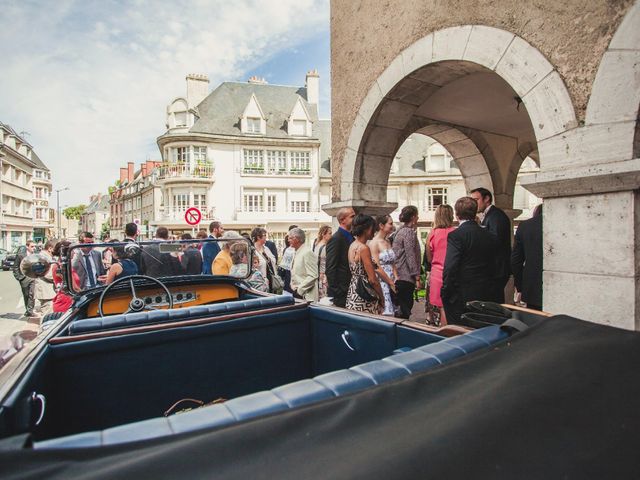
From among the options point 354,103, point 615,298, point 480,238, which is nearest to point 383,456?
point 615,298

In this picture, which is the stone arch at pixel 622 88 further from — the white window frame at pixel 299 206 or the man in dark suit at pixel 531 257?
the white window frame at pixel 299 206

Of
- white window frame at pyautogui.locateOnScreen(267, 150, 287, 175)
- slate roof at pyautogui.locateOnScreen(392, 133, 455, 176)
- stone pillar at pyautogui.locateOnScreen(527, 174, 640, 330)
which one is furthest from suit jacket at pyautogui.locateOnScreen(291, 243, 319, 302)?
slate roof at pyautogui.locateOnScreen(392, 133, 455, 176)

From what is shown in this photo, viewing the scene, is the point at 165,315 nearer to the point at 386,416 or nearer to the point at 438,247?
the point at 386,416

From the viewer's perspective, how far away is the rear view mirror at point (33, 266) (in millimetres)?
2891

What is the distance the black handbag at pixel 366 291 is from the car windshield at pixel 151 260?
3.74 feet

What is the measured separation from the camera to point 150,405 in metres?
2.23

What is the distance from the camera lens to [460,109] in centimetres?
650

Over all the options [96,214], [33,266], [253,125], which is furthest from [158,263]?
[96,214]

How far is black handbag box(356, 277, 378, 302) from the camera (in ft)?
13.0

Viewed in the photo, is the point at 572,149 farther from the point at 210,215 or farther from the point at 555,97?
the point at 210,215

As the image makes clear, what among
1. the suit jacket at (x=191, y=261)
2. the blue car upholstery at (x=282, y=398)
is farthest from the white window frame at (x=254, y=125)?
the blue car upholstery at (x=282, y=398)

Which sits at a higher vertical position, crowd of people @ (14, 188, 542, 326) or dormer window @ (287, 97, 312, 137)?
dormer window @ (287, 97, 312, 137)

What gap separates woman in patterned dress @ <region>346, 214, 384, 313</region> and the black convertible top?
2.68 metres

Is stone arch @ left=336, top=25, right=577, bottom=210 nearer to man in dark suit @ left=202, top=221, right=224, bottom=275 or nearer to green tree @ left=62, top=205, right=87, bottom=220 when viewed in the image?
man in dark suit @ left=202, top=221, right=224, bottom=275
